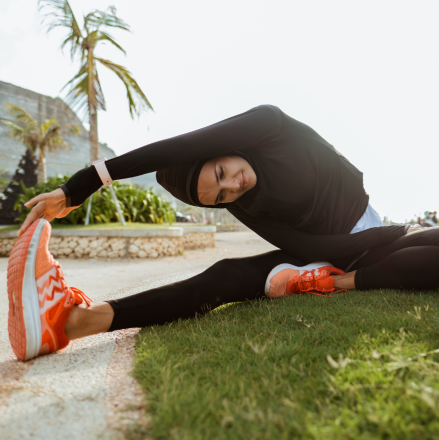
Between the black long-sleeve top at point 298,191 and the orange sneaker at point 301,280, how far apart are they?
8cm

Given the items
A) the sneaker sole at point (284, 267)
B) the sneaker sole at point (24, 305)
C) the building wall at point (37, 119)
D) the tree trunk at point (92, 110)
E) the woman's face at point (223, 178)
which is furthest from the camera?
the building wall at point (37, 119)

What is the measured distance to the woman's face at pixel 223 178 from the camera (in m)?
Answer: 1.59

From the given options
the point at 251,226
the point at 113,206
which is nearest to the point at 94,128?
the point at 113,206

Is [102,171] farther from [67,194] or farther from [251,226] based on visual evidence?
[251,226]

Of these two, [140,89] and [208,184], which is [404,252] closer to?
[208,184]

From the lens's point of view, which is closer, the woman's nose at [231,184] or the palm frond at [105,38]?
the woman's nose at [231,184]

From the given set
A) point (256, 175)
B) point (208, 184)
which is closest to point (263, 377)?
point (208, 184)

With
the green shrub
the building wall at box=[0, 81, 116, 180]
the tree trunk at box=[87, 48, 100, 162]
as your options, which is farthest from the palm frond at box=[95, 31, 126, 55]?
the building wall at box=[0, 81, 116, 180]

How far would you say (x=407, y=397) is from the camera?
27.6 inches

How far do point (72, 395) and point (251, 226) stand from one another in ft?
4.79

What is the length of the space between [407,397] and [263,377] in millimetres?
360

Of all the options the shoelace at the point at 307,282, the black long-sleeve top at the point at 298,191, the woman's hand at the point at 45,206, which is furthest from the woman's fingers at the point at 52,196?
the shoelace at the point at 307,282

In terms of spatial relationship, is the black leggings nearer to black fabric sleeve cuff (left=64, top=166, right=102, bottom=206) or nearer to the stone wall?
black fabric sleeve cuff (left=64, top=166, right=102, bottom=206)

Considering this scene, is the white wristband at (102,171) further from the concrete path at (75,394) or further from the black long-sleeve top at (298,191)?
the concrete path at (75,394)
